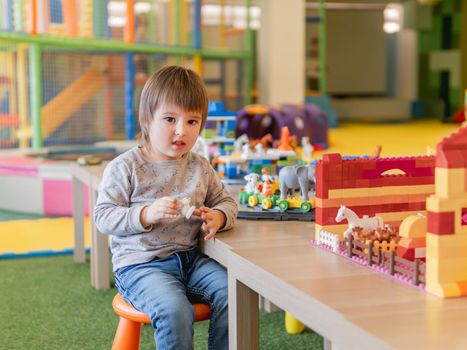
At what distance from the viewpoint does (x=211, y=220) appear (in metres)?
1.24

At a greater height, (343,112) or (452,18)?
(452,18)

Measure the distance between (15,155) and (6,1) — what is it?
2.87ft

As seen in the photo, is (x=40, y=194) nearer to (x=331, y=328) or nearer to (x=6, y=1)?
(x=6, y=1)

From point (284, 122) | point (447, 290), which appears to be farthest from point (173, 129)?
point (284, 122)

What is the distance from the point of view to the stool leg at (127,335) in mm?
1331

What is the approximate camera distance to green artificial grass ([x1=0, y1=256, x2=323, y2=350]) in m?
1.71

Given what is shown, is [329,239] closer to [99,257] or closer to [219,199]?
[219,199]

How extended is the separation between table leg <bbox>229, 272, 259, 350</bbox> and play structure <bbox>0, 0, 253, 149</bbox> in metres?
3.43

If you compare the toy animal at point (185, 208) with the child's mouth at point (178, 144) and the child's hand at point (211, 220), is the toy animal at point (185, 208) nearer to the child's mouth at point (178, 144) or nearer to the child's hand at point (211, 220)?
the child's hand at point (211, 220)

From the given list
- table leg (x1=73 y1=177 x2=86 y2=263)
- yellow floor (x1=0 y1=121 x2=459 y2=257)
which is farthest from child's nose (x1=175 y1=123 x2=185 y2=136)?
table leg (x1=73 y1=177 x2=86 y2=263)

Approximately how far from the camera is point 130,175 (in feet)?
4.41

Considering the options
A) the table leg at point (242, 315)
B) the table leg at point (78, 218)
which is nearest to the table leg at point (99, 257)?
the table leg at point (78, 218)

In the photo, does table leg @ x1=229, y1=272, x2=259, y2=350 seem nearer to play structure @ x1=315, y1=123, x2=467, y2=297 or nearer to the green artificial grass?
play structure @ x1=315, y1=123, x2=467, y2=297

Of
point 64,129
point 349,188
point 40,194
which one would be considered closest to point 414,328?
point 349,188
